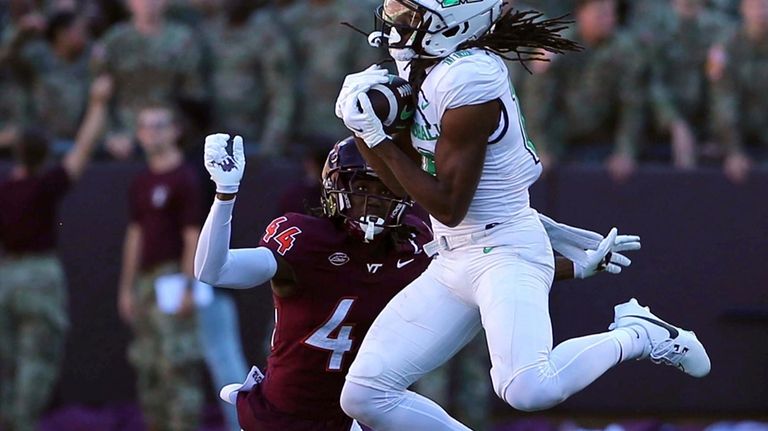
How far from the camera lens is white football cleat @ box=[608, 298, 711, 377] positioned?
4648 millimetres

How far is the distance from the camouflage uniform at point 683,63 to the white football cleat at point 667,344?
3.16 meters

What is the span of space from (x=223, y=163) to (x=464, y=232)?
730 mm

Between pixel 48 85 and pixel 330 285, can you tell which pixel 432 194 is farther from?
pixel 48 85

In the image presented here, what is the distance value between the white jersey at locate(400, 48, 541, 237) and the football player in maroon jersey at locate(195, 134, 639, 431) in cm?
20

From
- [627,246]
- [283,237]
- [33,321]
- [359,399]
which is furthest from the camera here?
[33,321]

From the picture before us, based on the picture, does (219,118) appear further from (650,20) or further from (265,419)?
(265,419)

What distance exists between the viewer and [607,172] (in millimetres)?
7938

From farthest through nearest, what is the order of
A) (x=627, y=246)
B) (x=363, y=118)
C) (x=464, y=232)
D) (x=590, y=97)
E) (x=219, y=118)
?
(x=219, y=118) < (x=590, y=97) < (x=627, y=246) < (x=464, y=232) < (x=363, y=118)

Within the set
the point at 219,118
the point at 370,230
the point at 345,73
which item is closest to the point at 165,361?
the point at 219,118

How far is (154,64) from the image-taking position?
7906 mm

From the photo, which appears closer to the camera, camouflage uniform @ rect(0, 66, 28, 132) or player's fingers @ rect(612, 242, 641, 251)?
player's fingers @ rect(612, 242, 641, 251)

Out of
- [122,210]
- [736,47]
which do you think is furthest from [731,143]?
[122,210]

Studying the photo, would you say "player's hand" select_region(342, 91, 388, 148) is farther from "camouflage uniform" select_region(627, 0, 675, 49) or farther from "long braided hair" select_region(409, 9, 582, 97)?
"camouflage uniform" select_region(627, 0, 675, 49)

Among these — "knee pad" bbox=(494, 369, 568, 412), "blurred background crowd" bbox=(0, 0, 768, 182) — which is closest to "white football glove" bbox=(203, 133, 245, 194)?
"knee pad" bbox=(494, 369, 568, 412)
